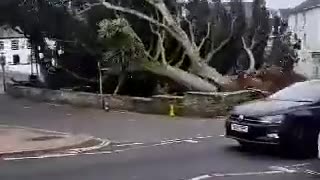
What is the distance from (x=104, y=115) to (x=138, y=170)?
448 inches

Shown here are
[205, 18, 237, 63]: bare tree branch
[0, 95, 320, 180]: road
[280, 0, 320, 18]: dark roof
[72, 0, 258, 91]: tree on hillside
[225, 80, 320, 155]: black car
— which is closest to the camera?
[0, 95, 320, 180]: road

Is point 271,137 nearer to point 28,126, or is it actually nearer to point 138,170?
point 138,170

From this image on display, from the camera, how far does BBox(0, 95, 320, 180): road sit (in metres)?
9.99

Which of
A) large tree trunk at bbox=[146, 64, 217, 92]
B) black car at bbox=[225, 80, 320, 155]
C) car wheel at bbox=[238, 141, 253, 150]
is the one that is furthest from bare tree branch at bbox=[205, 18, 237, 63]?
black car at bbox=[225, 80, 320, 155]

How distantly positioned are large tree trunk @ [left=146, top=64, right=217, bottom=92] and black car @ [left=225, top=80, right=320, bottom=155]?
37.6 ft

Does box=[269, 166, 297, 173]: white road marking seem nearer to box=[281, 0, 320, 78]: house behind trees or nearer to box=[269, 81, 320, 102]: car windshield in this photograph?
box=[269, 81, 320, 102]: car windshield

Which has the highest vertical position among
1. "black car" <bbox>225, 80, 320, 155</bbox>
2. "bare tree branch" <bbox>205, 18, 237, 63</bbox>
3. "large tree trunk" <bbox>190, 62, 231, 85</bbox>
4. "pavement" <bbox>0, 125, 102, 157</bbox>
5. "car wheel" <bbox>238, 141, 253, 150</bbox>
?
"bare tree branch" <bbox>205, 18, 237, 63</bbox>

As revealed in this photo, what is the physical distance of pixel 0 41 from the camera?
74812 millimetres

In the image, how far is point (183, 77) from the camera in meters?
24.3

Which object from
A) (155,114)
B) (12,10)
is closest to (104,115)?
(155,114)

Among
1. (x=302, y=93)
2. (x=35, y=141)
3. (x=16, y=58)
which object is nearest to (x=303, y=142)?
(x=302, y=93)

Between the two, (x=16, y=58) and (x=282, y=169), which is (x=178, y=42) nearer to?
(x=282, y=169)

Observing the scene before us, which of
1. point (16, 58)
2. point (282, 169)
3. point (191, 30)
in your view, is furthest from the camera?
point (16, 58)

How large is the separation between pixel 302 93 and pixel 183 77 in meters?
11.9
